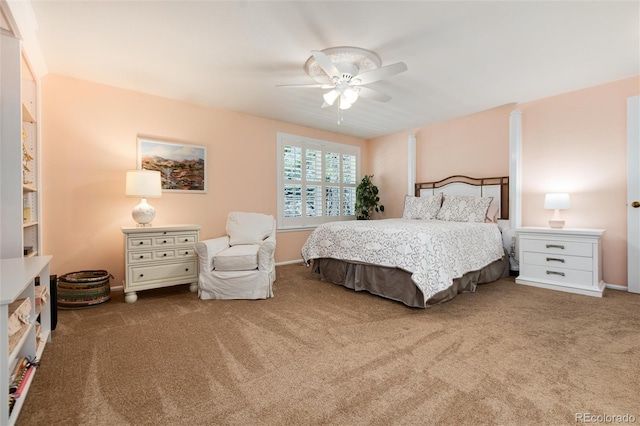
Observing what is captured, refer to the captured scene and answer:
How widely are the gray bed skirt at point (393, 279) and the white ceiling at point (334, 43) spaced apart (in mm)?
2144

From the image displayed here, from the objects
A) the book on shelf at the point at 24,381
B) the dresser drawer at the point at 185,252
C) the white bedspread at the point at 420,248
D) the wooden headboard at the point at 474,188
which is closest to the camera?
the book on shelf at the point at 24,381

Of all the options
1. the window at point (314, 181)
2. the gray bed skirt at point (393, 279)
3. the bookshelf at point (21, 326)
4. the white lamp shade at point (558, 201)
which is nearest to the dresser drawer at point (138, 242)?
the bookshelf at point (21, 326)

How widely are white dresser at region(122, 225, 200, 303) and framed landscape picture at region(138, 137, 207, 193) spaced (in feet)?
2.81

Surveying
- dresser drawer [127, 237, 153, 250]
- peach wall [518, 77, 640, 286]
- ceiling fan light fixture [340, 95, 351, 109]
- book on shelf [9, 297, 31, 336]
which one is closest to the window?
ceiling fan light fixture [340, 95, 351, 109]

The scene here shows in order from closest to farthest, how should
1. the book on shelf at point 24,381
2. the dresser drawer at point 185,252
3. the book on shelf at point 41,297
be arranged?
the book on shelf at point 24,381
the book on shelf at point 41,297
the dresser drawer at point 185,252

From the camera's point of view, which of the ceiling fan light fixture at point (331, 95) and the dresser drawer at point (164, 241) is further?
the dresser drawer at point (164, 241)

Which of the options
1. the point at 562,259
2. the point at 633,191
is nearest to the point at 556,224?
the point at 562,259

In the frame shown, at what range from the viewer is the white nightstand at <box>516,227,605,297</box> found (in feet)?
10.4

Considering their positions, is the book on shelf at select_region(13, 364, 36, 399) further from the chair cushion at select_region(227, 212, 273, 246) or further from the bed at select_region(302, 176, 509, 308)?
the bed at select_region(302, 176, 509, 308)

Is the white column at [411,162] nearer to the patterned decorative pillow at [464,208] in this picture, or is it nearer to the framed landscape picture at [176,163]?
the patterned decorative pillow at [464,208]

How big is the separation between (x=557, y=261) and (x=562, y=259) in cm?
5

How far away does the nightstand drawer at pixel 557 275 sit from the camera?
3205 mm

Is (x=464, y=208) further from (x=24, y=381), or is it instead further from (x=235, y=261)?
(x=24, y=381)

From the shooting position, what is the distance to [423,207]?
4.74 meters
